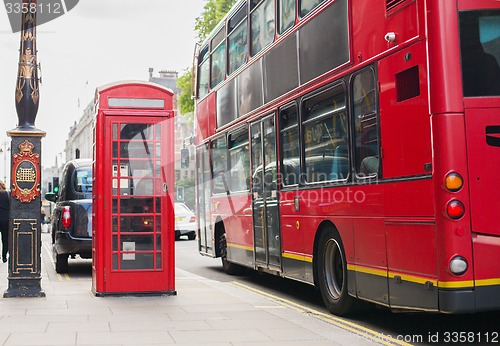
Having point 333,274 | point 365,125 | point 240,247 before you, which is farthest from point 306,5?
point 240,247

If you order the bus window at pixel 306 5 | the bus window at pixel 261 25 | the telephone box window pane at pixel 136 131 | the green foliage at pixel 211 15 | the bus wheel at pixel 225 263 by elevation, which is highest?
the green foliage at pixel 211 15

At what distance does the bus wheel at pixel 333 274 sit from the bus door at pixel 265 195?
1.60m

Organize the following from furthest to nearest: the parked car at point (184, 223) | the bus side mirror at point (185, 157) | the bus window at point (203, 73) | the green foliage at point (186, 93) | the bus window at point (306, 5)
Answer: the green foliage at point (186, 93) → the parked car at point (184, 223) → the bus side mirror at point (185, 157) → the bus window at point (203, 73) → the bus window at point (306, 5)

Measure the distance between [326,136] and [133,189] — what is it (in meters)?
3.01

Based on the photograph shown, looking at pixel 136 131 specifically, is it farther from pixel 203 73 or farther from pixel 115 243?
pixel 203 73

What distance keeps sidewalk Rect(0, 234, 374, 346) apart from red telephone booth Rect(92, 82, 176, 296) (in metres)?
0.37

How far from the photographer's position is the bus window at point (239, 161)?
12352 millimetres

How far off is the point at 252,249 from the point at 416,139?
19.0ft

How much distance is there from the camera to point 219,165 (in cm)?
1431

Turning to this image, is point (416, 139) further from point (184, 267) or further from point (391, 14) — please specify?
point (184, 267)

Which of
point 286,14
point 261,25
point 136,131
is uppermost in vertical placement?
point 261,25

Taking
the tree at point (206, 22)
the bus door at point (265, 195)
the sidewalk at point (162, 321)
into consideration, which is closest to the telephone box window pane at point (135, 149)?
the bus door at point (265, 195)

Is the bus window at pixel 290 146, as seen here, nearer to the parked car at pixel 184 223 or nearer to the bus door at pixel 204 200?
the bus door at pixel 204 200

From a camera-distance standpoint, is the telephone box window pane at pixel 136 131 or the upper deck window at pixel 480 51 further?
the telephone box window pane at pixel 136 131
